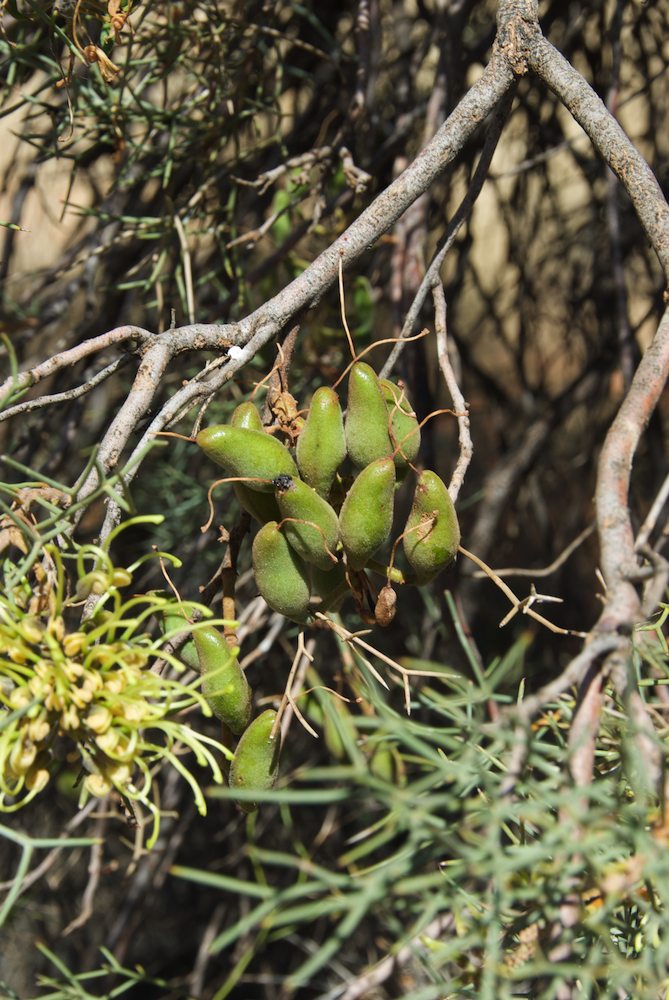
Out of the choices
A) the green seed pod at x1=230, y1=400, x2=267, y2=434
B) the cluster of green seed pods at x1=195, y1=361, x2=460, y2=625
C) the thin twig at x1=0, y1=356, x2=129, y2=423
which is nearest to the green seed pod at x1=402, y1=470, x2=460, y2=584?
the cluster of green seed pods at x1=195, y1=361, x2=460, y2=625

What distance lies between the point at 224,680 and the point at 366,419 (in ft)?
0.67

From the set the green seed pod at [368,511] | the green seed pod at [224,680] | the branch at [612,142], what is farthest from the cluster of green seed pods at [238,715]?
the branch at [612,142]

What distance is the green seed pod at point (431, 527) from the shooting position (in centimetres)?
64

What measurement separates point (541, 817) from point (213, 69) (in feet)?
3.34

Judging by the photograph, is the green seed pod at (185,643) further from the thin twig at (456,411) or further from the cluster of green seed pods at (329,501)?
the thin twig at (456,411)

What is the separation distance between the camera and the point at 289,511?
62 cm

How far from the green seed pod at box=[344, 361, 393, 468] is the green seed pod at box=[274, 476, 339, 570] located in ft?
0.17

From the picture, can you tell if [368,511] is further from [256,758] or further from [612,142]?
[612,142]

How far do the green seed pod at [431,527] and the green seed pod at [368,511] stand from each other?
0.09ft

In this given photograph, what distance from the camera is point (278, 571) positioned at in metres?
0.63

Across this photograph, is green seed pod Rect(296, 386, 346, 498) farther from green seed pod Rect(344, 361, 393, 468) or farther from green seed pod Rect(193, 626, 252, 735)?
green seed pod Rect(193, 626, 252, 735)

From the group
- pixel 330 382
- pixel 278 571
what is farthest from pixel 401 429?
pixel 330 382

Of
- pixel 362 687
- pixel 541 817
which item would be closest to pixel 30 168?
pixel 362 687

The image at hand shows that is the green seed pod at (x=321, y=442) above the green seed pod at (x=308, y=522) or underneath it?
above
